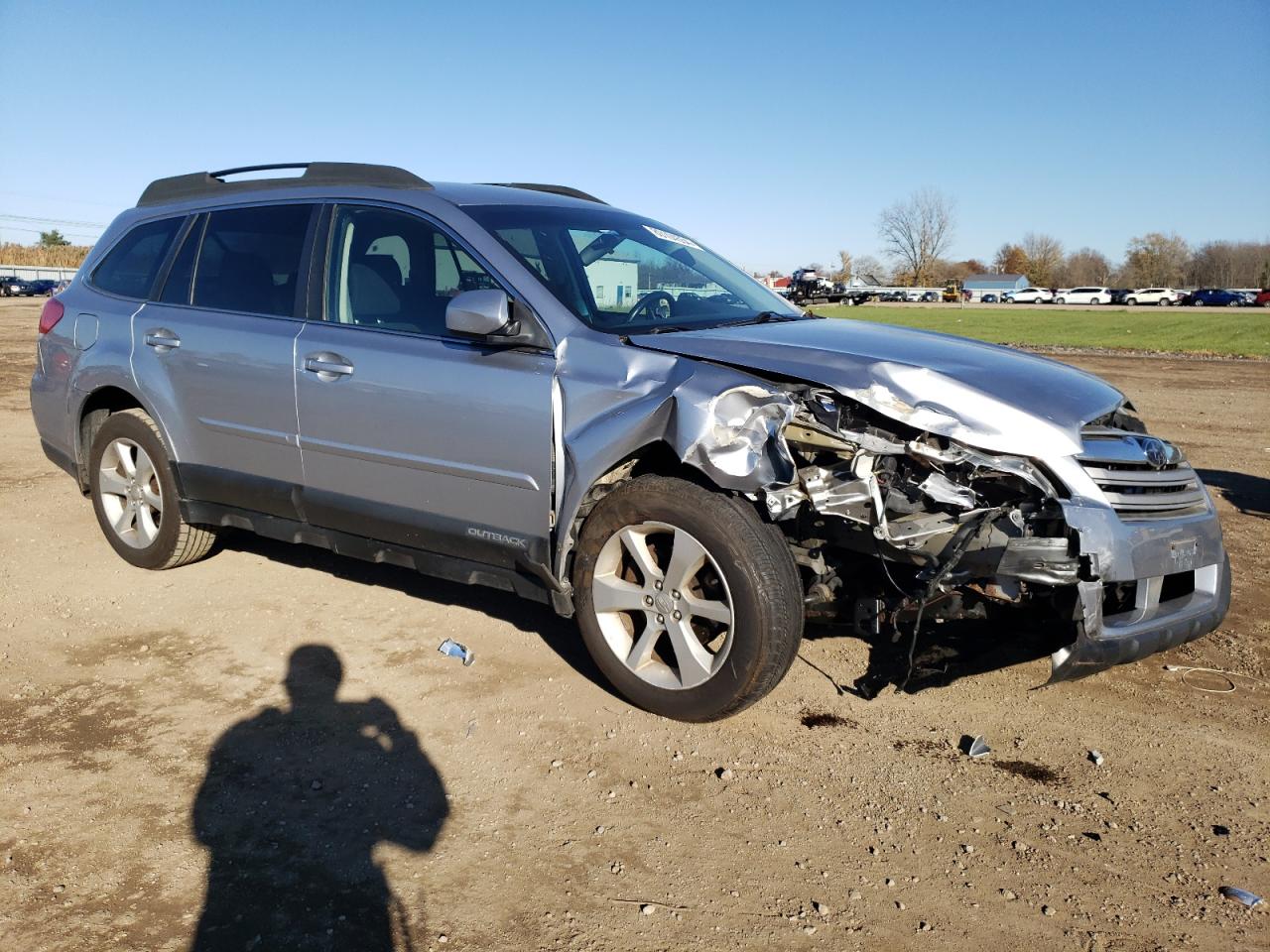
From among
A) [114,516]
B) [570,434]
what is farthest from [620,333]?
[114,516]

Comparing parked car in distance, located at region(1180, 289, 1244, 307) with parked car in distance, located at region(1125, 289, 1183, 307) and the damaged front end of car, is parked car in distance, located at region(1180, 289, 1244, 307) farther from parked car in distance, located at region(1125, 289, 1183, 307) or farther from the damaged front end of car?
the damaged front end of car

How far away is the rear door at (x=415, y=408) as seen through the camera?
12.9ft

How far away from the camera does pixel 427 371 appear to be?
13.5 ft

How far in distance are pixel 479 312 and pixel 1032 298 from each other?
293 ft

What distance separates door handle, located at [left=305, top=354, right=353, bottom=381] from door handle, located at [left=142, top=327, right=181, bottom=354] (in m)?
1.01

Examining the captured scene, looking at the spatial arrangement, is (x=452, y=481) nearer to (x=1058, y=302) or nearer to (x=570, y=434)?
(x=570, y=434)

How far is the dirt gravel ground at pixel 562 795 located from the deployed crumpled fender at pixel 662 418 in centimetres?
89

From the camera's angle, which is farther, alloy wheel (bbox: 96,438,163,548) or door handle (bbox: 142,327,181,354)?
alloy wheel (bbox: 96,438,163,548)

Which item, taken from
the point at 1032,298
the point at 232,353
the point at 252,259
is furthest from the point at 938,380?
the point at 1032,298

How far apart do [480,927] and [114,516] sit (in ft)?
13.0

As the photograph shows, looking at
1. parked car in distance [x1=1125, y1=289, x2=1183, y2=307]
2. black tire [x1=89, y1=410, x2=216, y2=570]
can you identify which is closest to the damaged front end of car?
black tire [x1=89, y1=410, x2=216, y2=570]

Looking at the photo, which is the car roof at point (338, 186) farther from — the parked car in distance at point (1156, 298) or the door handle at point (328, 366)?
the parked car in distance at point (1156, 298)

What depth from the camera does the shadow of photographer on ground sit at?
8.58 ft

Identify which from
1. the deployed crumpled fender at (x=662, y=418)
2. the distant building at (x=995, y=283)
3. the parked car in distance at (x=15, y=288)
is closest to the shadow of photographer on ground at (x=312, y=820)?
the deployed crumpled fender at (x=662, y=418)
